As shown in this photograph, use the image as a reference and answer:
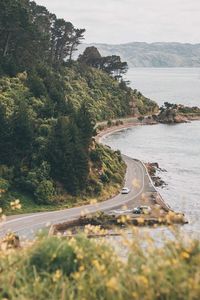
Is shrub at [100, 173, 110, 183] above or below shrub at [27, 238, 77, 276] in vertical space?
below

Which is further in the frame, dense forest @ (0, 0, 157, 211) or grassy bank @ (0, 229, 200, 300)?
dense forest @ (0, 0, 157, 211)

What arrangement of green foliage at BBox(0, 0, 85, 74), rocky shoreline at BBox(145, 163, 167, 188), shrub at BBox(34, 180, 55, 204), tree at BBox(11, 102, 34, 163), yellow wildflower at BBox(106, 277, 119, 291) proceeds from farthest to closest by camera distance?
1. green foliage at BBox(0, 0, 85, 74)
2. rocky shoreline at BBox(145, 163, 167, 188)
3. tree at BBox(11, 102, 34, 163)
4. shrub at BBox(34, 180, 55, 204)
5. yellow wildflower at BBox(106, 277, 119, 291)

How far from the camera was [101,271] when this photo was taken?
13.3 meters

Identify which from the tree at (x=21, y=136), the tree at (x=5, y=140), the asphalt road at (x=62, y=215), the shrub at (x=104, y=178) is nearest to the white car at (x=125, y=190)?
the asphalt road at (x=62, y=215)

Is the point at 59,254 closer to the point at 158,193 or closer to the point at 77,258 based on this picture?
the point at 77,258

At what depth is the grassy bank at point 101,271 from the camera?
12.0 metres

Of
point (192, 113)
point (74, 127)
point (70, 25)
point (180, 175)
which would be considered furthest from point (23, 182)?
point (192, 113)

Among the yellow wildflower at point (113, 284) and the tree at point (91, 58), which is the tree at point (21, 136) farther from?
the tree at point (91, 58)

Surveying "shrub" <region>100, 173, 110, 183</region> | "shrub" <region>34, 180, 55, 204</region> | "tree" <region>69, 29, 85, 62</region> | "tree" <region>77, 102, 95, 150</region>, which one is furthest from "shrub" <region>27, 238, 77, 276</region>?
"tree" <region>69, 29, 85, 62</region>

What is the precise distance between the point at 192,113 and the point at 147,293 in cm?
16808

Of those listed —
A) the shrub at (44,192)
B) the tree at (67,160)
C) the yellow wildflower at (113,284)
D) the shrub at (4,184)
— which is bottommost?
the shrub at (44,192)

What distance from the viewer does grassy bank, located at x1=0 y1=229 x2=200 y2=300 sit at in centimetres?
1205

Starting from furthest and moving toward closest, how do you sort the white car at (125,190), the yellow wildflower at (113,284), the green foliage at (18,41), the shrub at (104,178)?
1. the green foliage at (18,41)
2. the shrub at (104,178)
3. the white car at (125,190)
4. the yellow wildflower at (113,284)

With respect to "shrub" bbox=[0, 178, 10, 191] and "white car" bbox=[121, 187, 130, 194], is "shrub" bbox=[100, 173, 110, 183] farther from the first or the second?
"shrub" bbox=[0, 178, 10, 191]
